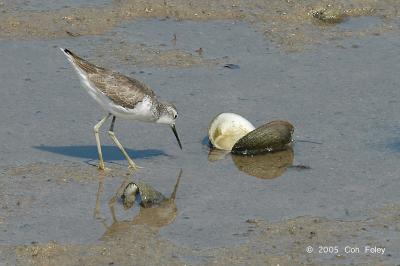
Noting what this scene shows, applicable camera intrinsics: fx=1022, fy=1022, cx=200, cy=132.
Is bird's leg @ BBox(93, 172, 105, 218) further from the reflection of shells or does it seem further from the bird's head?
the reflection of shells

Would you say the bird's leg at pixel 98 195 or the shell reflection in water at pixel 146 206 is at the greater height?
the shell reflection in water at pixel 146 206

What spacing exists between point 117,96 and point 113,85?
0.13 metres

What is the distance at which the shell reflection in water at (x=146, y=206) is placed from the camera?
349 inches

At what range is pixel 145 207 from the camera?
9141 millimetres

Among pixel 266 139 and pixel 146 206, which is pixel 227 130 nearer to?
pixel 266 139

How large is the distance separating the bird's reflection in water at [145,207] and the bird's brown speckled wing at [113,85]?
3.34 feet

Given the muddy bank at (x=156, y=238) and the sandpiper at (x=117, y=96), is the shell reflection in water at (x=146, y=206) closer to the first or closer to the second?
the muddy bank at (x=156, y=238)

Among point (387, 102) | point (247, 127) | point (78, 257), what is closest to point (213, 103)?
point (247, 127)

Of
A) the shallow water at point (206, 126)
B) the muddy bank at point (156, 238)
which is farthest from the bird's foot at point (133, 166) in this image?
the muddy bank at point (156, 238)

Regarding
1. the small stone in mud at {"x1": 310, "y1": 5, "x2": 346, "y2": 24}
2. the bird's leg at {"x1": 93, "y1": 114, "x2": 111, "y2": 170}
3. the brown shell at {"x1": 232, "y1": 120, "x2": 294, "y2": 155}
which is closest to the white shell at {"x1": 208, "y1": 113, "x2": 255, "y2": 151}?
the brown shell at {"x1": 232, "y1": 120, "x2": 294, "y2": 155}

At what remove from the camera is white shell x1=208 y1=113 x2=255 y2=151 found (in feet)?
33.9

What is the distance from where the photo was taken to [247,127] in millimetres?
10414

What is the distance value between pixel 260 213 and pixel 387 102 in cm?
298

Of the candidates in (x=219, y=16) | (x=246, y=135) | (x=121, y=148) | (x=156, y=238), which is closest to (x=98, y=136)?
(x=121, y=148)
